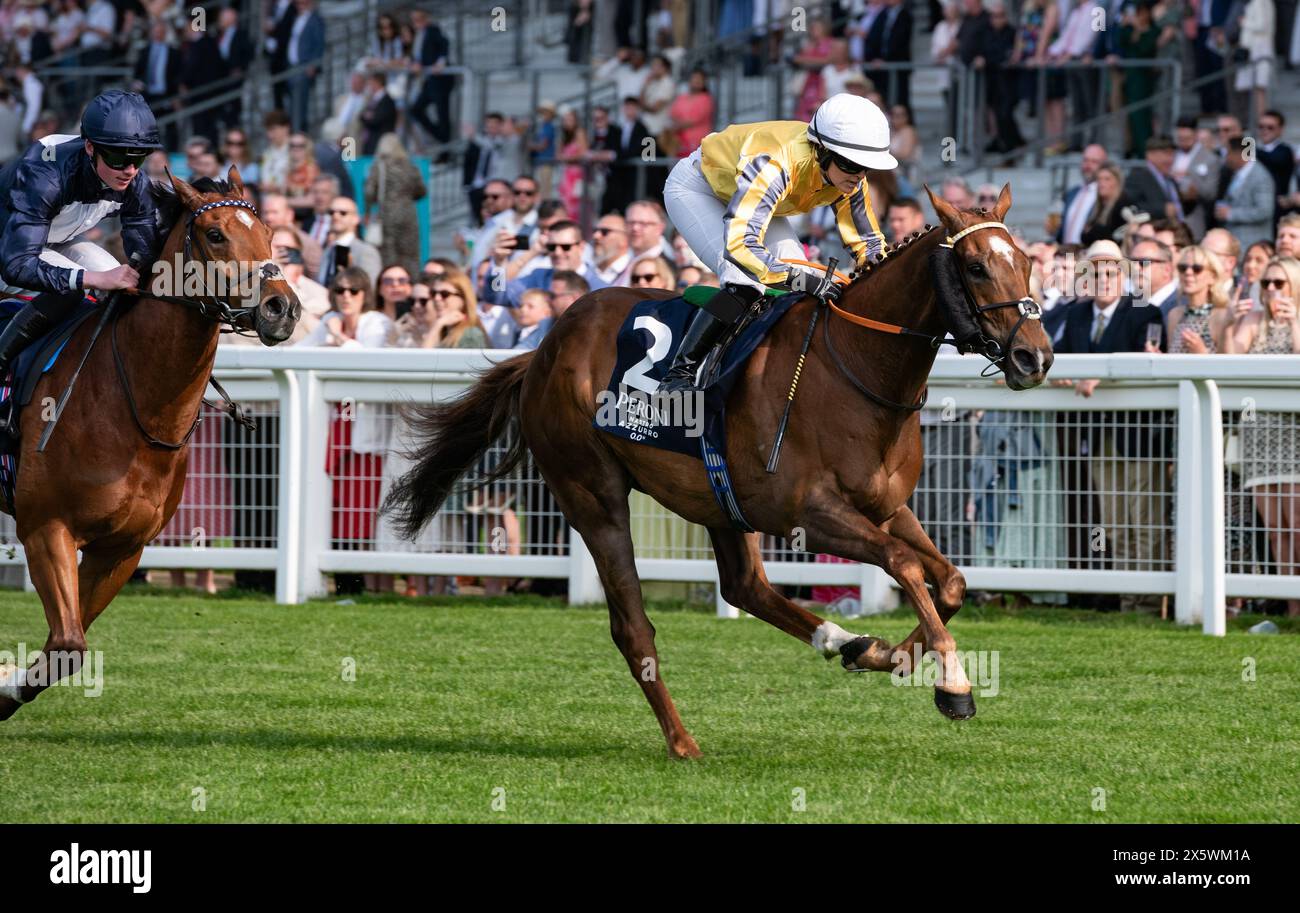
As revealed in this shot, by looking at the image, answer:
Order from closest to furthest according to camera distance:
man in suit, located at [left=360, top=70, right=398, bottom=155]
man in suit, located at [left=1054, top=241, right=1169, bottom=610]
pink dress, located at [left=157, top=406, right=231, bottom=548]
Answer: man in suit, located at [left=1054, top=241, right=1169, bottom=610], pink dress, located at [left=157, top=406, right=231, bottom=548], man in suit, located at [left=360, top=70, right=398, bottom=155]

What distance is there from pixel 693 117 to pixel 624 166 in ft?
2.41

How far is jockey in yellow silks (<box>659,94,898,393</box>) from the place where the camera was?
20.6 ft

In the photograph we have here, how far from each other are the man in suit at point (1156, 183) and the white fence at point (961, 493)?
374cm

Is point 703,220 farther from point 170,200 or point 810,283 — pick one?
point 170,200

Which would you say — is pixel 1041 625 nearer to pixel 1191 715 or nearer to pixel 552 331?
pixel 1191 715

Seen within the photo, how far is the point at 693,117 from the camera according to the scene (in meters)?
15.2

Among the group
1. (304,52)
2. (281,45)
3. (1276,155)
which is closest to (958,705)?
(1276,155)

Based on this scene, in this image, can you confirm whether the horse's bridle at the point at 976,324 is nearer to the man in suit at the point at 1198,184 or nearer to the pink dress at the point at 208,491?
the pink dress at the point at 208,491

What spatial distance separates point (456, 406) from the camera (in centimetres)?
771

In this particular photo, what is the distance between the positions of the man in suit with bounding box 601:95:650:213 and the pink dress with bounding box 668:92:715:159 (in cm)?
32

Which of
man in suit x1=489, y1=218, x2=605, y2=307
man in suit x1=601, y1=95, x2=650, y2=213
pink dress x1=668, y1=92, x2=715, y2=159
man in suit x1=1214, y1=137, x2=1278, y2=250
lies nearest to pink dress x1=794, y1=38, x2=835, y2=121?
pink dress x1=668, y1=92, x2=715, y2=159

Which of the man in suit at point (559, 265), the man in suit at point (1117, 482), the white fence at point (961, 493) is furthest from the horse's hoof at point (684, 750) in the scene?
the man in suit at point (559, 265)

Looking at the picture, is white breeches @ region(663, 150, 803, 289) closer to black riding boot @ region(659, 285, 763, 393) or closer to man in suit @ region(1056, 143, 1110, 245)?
black riding boot @ region(659, 285, 763, 393)
